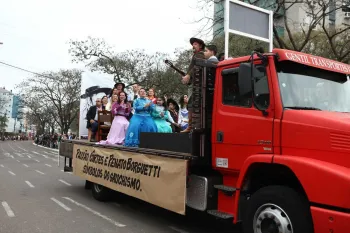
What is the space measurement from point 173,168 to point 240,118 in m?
1.45

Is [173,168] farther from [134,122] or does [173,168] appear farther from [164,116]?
[164,116]

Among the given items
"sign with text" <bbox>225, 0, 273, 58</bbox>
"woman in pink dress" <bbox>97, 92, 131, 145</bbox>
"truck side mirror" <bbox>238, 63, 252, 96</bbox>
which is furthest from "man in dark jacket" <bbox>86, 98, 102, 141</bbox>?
"truck side mirror" <bbox>238, 63, 252, 96</bbox>

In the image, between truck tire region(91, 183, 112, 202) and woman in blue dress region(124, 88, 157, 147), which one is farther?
truck tire region(91, 183, 112, 202)

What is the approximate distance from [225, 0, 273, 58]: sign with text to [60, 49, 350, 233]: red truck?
174cm

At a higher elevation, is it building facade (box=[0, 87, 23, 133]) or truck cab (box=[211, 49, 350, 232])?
building facade (box=[0, 87, 23, 133])

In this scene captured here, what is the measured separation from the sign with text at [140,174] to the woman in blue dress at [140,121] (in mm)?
566

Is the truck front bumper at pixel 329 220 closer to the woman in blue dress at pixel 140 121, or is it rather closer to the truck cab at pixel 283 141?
the truck cab at pixel 283 141

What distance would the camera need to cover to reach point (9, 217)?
22.8ft

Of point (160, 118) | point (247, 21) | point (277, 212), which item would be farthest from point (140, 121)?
point (277, 212)

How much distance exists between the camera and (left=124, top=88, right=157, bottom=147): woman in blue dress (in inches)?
316

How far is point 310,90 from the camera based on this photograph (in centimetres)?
452

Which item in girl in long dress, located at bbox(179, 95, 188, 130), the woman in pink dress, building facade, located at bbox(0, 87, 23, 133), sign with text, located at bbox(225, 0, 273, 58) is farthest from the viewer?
building facade, located at bbox(0, 87, 23, 133)

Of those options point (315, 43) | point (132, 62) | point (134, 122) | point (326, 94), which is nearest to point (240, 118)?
point (326, 94)

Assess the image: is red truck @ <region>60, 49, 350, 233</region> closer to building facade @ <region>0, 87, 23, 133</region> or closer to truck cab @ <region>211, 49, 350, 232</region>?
truck cab @ <region>211, 49, 350, 232</region>
